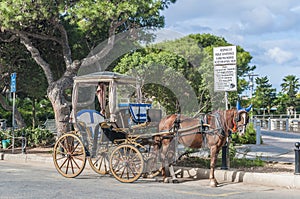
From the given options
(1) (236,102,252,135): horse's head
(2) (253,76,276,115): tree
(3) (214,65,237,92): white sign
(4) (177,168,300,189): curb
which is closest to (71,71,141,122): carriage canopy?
Result: (3) (214,65,237,92): white sign

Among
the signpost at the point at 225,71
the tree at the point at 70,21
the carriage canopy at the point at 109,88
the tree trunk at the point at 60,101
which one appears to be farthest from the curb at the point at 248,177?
the tree trunk at the point at 60,101

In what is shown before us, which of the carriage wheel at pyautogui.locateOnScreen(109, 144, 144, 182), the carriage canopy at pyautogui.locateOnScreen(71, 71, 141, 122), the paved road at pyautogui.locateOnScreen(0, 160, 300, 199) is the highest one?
the carriage canopy at pyautogui.locateOnScreen(71, 71, 141, 122)

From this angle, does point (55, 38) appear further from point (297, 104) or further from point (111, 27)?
point (297, 104)

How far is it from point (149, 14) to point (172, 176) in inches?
277

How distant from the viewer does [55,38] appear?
57.5 ft

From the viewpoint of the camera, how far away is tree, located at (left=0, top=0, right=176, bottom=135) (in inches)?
585

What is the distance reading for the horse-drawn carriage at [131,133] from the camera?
10.3 m

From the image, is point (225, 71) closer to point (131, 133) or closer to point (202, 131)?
point (202, 131)

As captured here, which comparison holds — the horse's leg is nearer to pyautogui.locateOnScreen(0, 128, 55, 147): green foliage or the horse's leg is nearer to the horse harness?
the horse harness

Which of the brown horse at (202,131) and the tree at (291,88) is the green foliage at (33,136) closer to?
the brown horse at (202,131)

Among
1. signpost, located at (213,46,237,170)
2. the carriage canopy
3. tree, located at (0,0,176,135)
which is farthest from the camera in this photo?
tree, located at (0,0,176,135)

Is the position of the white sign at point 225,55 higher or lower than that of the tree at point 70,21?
lower

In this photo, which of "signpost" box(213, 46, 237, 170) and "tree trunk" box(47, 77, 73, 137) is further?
"tree trunk" box(47, 77, 73, 137)

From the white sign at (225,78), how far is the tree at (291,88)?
2006 inches
